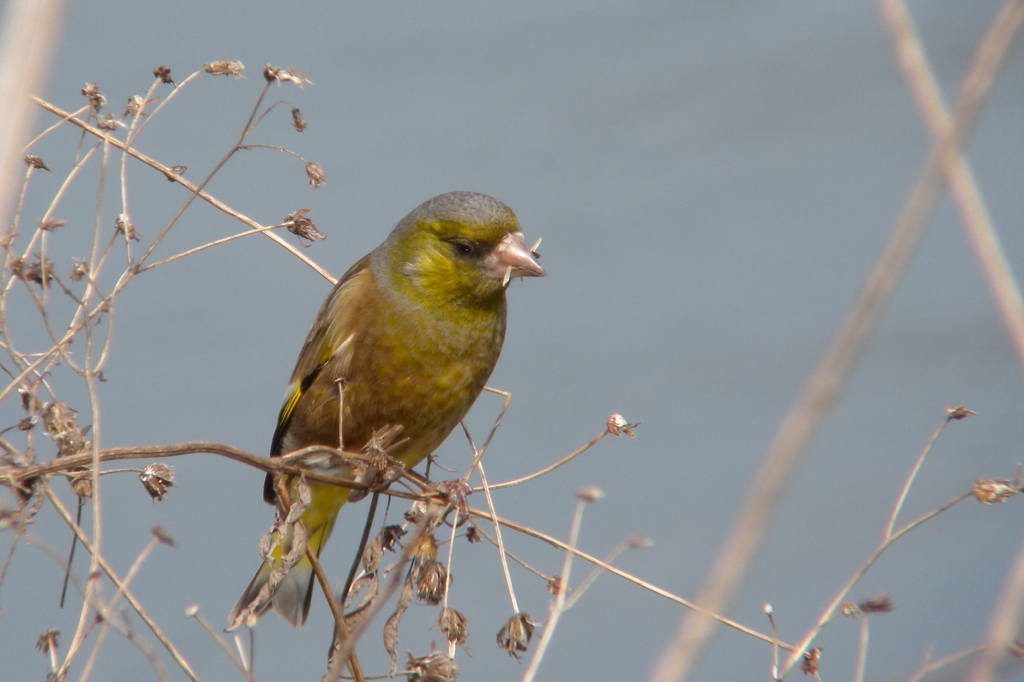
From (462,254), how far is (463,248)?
20 millimetres

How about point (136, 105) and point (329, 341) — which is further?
point (329, 341)

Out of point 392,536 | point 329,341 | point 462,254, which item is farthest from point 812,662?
point 329,341

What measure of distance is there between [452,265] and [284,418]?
79 cm

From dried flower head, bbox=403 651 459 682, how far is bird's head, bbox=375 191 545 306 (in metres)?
1.34

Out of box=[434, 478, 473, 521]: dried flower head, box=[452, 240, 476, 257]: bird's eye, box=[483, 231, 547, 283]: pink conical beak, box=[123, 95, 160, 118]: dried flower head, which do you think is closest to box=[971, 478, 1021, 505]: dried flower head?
box=[434, 478, 473, 521]: dried flower head

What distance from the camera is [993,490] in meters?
2.04

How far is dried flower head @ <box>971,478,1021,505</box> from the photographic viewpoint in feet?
6.65

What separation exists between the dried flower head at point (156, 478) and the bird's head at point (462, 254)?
1317mm

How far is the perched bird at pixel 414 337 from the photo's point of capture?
3193 mm

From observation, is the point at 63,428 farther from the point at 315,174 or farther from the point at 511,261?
the point at 511,261

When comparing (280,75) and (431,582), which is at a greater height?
(280,75)

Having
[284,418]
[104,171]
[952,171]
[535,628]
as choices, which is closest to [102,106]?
[104,171]

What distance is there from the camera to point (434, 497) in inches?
103

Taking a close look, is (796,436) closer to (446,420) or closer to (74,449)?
(74,449)
